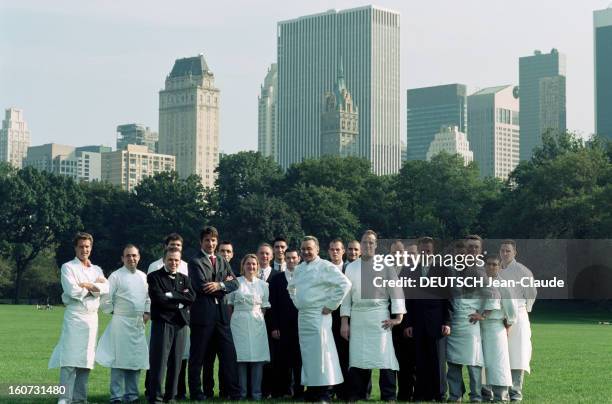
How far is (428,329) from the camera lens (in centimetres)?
1502

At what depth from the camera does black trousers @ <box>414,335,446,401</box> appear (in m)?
14.9

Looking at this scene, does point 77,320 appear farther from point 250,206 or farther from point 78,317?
point 250,206

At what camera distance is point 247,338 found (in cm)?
1532

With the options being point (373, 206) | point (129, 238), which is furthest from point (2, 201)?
point (373, 206)

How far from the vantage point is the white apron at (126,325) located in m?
14.3

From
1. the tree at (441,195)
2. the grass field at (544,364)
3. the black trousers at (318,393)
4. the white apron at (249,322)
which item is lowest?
the grass field at (544,364)

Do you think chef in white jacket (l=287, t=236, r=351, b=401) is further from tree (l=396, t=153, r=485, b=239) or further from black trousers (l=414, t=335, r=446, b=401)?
tree (l=396, t=153, r=485, b=239)

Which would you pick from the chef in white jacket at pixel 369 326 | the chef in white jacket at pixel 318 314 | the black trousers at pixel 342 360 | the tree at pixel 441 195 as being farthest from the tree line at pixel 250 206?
the chef in white jacket at pixel 318 314

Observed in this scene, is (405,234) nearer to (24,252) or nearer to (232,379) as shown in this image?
(24,252)

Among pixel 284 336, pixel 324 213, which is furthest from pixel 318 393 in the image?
pixel 324 213

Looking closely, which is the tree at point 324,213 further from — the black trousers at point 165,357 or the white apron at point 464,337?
the black trousers at point 165,357

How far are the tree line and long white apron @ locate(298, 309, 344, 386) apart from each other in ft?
185

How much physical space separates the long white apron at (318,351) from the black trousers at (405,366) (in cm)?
115

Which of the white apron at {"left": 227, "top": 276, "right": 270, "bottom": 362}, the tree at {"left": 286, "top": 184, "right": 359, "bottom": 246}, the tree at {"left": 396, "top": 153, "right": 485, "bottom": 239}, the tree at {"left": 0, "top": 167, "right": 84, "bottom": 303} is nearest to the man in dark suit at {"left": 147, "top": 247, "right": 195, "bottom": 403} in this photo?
the white apron at {"left": 227, "top": 276, "right": 270, "bottom": 362}
